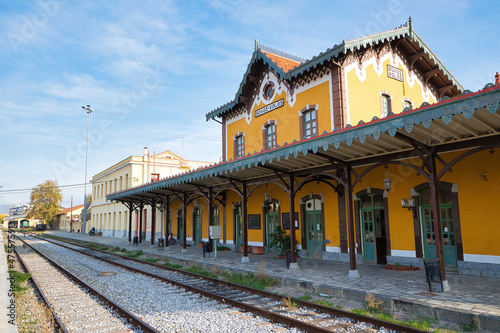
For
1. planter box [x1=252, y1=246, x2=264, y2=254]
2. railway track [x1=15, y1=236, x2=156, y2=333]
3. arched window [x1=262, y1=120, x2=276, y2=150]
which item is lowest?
railway track [x1=15, y1=236, x2=156, y2=333]

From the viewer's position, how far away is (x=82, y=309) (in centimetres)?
737

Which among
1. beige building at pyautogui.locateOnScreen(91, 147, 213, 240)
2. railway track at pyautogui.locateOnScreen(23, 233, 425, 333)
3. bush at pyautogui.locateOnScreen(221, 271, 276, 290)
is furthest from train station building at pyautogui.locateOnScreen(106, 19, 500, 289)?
beige building at pyautogui.locateOnScreen(91, 147, 213, 240)

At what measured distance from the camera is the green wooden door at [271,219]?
49.8 feet

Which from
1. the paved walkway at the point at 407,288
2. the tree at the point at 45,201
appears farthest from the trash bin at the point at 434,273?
the tree at the point at 45,201

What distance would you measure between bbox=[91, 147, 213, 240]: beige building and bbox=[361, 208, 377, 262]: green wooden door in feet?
71.0

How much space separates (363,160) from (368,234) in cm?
338

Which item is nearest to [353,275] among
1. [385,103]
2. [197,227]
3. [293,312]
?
[293,312]

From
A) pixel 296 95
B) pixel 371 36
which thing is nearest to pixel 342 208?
pixel 296 95

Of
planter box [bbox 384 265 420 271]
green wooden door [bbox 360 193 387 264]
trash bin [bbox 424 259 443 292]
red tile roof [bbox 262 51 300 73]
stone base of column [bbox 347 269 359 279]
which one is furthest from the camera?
red tile roof [bbox 262 51 300 73]

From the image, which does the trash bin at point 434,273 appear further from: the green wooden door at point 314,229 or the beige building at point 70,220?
the beige building at point 70,220

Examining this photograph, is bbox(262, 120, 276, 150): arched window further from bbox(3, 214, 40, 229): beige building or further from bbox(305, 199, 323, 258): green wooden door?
bbox(3, 214, 40, 229): beige building

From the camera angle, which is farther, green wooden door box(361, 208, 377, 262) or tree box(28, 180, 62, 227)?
tree box(28, 180, 62, 227)

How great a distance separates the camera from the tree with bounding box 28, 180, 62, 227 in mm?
58875

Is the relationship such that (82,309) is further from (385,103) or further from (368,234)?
(385,103)
